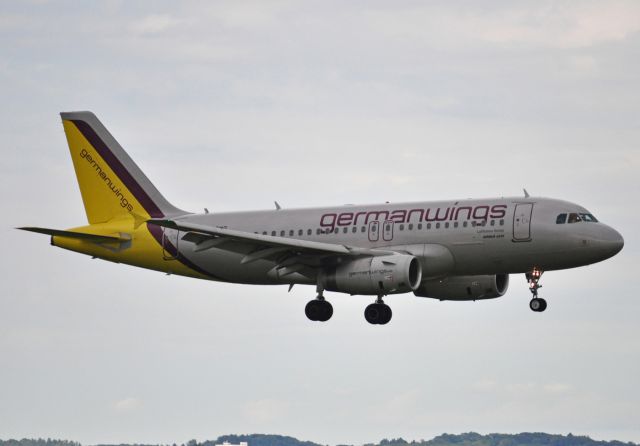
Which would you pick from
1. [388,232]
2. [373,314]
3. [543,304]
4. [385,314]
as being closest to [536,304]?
[543,304]

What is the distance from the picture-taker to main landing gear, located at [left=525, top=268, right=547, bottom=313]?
69.6 metres

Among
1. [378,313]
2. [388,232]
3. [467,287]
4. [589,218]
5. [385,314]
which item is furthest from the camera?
[467,287]

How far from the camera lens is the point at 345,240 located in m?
72.6

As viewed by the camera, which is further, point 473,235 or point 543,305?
point 543,305

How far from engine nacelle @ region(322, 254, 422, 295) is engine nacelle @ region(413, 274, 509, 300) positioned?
676 centimetres

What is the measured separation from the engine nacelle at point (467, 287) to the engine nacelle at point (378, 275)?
6764 millimetres

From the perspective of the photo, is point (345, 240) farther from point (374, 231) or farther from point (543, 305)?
point (543, 305)

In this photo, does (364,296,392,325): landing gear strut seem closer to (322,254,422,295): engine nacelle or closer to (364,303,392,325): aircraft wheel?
(364,303,392,325): aircraft wheel

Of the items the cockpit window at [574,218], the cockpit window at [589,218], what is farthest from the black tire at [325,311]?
the cockpit window at [589,218]

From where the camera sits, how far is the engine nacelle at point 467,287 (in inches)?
2975

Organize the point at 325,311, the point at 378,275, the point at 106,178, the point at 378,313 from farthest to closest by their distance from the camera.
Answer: the point at 106,178 < the point at 378,313 < the point at 325,311 < the point at 378,275

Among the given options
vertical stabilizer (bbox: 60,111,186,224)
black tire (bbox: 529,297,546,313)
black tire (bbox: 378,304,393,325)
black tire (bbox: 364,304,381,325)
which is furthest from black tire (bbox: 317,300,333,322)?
vertical stabilizer (bbox: 60,111,186,224)

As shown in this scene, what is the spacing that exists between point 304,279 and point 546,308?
1205cm

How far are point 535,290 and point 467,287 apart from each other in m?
6.13
